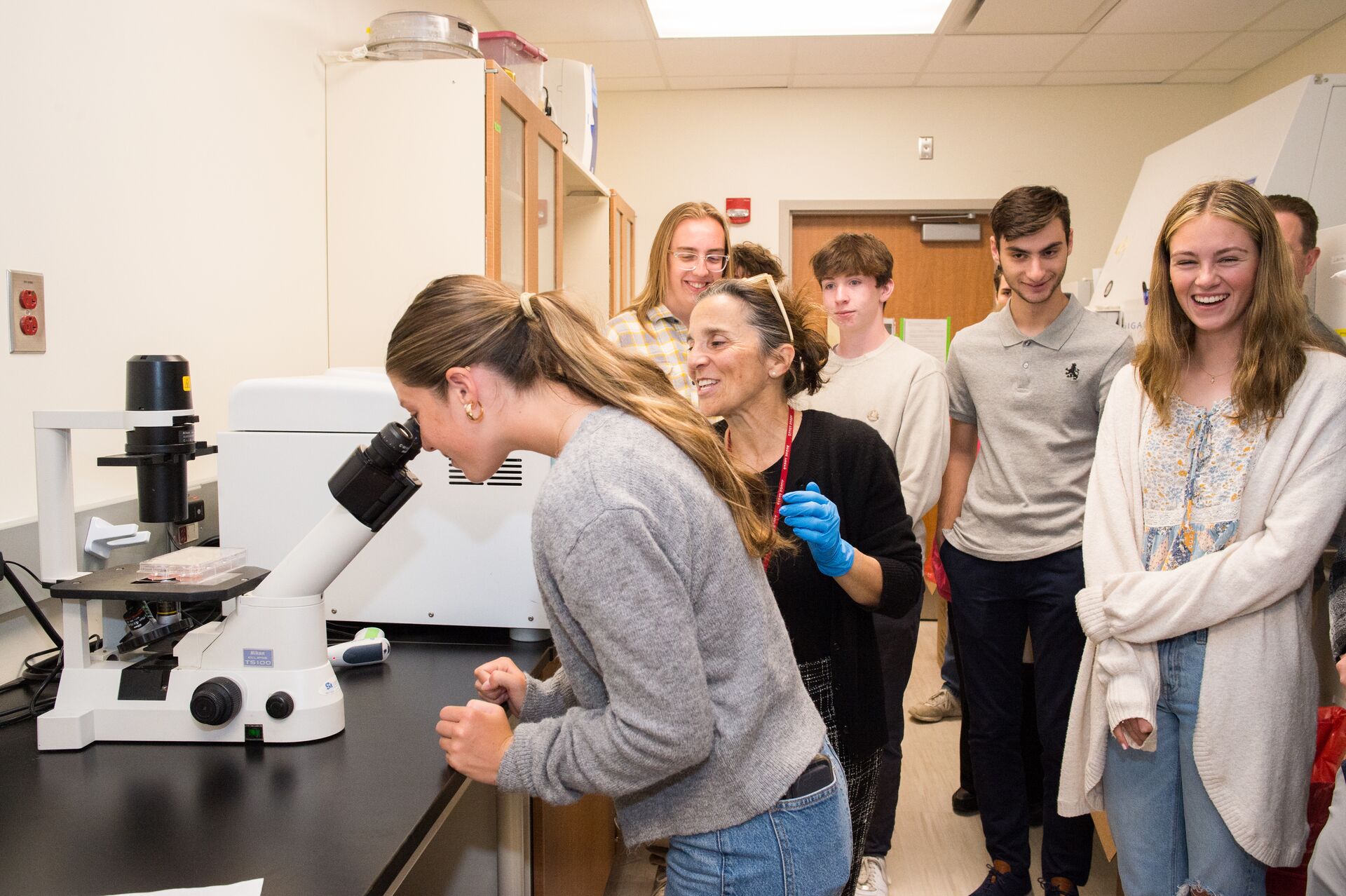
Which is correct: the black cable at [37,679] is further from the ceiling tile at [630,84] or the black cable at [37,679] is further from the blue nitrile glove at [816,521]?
the ceiling tile at [630,84]

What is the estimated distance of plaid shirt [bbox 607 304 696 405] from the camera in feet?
6.69

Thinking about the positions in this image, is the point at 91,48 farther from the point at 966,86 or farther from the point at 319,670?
the point at 966,86

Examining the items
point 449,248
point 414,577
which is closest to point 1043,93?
point 449,248

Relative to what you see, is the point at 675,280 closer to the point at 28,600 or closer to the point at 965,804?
the point at 28,600

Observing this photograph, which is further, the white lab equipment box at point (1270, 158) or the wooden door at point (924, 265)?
the wooden door at point (924, 265)

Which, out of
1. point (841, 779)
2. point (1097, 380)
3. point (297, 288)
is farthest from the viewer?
point (297, 288)

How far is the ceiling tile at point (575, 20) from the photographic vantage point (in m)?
3.36

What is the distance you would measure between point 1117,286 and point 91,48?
10.1ft

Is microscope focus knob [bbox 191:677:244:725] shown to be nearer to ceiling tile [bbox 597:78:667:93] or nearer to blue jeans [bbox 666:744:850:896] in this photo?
blue jeans [bbox 666:744:850:896]

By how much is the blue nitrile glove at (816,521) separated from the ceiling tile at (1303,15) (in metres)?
3.43

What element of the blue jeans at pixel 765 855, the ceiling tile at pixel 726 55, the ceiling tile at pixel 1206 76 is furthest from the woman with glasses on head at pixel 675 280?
→ the ceiling tile at pixel 1206 76

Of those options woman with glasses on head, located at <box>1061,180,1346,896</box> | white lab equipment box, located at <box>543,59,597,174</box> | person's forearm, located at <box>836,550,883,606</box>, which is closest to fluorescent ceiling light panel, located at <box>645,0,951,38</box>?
white lab equipment box, located at <box>543,59,597,174</box>

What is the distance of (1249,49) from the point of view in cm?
384

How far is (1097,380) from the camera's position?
1885 millimetres
